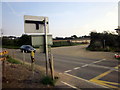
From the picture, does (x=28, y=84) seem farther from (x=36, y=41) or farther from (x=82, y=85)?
(x=82, y=85)

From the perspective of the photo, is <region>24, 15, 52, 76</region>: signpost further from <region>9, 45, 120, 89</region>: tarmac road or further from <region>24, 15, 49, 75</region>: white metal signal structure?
<region>9, 45, 120, 89</region>: tarmac road

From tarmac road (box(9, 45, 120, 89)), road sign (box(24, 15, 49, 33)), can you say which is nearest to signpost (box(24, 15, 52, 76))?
road sign (box(24, 15, 49, 33))

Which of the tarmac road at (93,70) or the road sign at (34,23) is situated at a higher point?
the road sign at (34,23)

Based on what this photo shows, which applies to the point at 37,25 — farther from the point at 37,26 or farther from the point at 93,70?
the point at 93,70

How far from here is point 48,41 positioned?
618cm

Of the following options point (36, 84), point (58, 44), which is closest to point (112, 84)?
point (36, 84)

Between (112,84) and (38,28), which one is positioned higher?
(38,28)

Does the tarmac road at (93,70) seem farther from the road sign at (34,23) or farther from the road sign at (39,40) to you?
the road sign at (34,23)

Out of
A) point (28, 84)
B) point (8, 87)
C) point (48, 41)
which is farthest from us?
point (48, 41)

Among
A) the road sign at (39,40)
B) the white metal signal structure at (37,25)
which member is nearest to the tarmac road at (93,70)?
the road sign at (39,40)

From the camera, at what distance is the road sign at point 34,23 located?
5.77 m

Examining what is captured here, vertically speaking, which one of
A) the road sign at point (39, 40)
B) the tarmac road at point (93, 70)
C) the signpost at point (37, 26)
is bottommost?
the tarmac road at point (93, 70)

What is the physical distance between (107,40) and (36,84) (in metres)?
20.2

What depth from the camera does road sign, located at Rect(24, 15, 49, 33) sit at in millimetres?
5772
